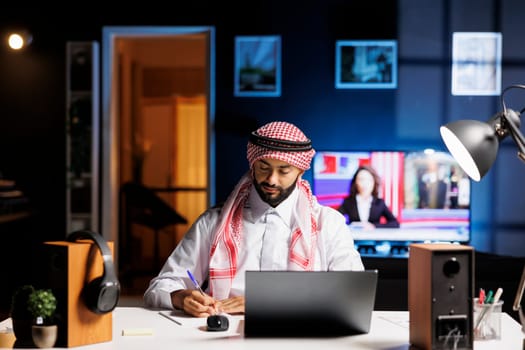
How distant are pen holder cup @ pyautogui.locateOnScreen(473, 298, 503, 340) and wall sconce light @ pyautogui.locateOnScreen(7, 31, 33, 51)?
4.84 metres

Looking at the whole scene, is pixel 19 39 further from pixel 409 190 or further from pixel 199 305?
pixel 199 305

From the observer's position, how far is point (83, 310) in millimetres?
2021

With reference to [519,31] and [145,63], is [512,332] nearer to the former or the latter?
[519,31]

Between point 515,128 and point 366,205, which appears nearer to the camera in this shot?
point 515,128

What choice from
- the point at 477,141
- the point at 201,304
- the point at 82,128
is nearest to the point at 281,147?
the point at 201,304

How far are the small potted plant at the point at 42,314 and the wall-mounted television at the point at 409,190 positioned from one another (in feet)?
12.4

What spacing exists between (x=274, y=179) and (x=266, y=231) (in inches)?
9.2

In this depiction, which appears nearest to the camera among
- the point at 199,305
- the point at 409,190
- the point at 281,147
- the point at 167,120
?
the point at 199,305

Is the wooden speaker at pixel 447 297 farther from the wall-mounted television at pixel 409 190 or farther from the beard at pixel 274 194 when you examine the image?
the wall-mounted television at pixel 409 190

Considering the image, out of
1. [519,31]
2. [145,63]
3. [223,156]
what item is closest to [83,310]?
[223,156]

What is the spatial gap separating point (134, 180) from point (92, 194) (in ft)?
9.04

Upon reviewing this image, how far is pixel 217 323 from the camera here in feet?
7.34

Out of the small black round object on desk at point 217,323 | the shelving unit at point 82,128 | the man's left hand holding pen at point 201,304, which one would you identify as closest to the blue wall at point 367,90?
the shelving unit at point 82,128

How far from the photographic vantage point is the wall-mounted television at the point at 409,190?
561 cm
